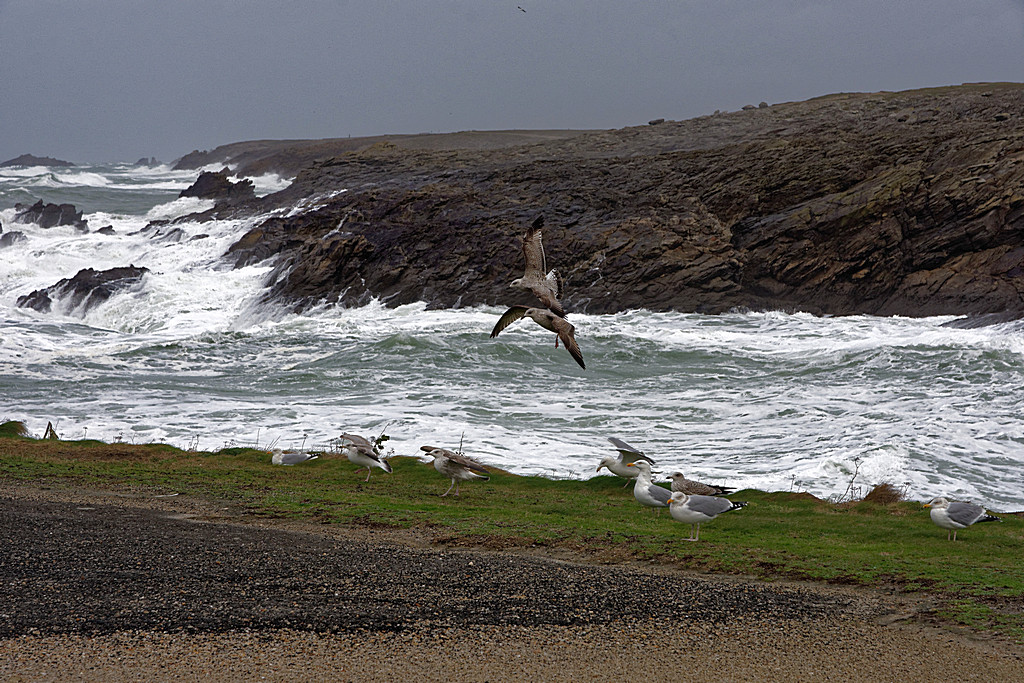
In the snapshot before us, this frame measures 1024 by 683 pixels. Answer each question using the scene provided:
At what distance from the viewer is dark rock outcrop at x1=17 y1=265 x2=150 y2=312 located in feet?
127

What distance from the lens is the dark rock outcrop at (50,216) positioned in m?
59.4

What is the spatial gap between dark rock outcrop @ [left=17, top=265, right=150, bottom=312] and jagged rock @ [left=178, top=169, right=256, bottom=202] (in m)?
25.3

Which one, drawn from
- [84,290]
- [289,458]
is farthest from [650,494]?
[84,290]

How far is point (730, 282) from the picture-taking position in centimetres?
3406

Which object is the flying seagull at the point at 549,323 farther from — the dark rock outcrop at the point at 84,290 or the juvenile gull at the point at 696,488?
the dark rock outcrop at the point at 84,290

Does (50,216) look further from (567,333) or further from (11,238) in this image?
(567,333)

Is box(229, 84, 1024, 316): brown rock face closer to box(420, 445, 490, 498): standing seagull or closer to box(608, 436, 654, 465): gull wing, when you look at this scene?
box(608, 436, 654, 465): gull wing

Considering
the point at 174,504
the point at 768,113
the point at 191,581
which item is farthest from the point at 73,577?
the point at 768,113

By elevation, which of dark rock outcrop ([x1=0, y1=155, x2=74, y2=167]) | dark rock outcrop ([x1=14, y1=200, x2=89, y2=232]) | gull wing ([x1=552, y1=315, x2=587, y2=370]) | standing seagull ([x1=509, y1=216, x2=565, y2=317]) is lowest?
gull wing ([x1=552, y1=315, x2=587, y2=370])

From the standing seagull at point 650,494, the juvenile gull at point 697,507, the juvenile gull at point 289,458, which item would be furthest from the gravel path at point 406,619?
the juvenile gull at point 289,458

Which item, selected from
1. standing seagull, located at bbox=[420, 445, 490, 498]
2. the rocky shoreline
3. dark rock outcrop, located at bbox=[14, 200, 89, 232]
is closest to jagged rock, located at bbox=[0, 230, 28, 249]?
dark rock outcrop, located at bbox=[14, 200, 89, 232]

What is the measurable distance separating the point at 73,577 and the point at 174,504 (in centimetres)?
353

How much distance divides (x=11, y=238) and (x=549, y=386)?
42.7 m

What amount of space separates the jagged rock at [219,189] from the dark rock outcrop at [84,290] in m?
25.3
